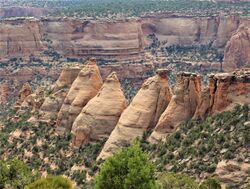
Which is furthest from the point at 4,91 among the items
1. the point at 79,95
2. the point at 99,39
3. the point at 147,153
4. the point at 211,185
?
the point at 211,185

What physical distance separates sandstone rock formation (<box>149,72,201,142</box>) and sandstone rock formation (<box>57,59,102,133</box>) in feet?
40.5

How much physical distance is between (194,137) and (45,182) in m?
15.2

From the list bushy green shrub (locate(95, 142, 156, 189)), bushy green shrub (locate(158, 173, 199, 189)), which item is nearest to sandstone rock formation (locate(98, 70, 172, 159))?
bushy green shrub (locate(158, 173, 199, 189))

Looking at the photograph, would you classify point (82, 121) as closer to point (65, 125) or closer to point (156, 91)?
point (65, 125)

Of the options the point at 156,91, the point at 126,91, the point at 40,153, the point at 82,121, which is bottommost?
the point at 126,91

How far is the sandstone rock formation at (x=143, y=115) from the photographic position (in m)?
57.1

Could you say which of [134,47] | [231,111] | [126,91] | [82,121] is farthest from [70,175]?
[134,47]

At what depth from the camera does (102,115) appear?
200 feet

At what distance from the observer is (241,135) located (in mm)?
47688

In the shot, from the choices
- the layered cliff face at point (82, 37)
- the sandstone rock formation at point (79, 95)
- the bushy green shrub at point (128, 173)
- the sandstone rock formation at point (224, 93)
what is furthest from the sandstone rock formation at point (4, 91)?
the bushy green shrub at point (128, 173)

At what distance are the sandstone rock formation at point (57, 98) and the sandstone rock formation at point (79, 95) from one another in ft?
7.80

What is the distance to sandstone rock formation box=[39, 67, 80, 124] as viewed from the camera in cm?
6900

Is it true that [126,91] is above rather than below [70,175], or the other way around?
below

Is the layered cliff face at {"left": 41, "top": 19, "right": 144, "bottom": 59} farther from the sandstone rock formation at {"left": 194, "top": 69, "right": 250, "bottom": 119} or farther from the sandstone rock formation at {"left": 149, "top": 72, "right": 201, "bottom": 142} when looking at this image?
the sandstone rock formation at {"left": 194, "top": 69, "right": 250, "bottom": 119}
